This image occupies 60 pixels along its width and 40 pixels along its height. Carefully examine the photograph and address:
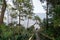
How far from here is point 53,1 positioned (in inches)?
158

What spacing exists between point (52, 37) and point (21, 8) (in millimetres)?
A: 2641

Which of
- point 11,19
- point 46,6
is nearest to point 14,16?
point 11,19

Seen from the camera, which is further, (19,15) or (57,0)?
(19,15)

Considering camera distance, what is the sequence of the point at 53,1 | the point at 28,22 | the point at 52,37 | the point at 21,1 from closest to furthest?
the point at 52,37
the point at 53,1
the point at 21,1
the point at 28,22

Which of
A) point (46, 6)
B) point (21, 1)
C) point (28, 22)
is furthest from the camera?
point (28, 22)

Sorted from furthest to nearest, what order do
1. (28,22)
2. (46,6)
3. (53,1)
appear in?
1. (28,22)
2. (46,6)
3. (53,1)

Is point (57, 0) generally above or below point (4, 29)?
above

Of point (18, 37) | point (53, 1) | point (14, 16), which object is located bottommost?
point (18, 37)

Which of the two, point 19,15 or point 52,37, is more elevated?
point 19,15

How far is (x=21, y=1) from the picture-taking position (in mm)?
5988

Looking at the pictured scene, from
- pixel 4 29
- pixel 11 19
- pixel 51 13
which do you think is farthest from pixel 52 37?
pixel 11 19

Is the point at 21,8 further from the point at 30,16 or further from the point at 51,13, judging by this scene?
the point at 51,13

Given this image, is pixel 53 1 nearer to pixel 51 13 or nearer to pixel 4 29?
pixel 51 13

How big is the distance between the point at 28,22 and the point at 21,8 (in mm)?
682
